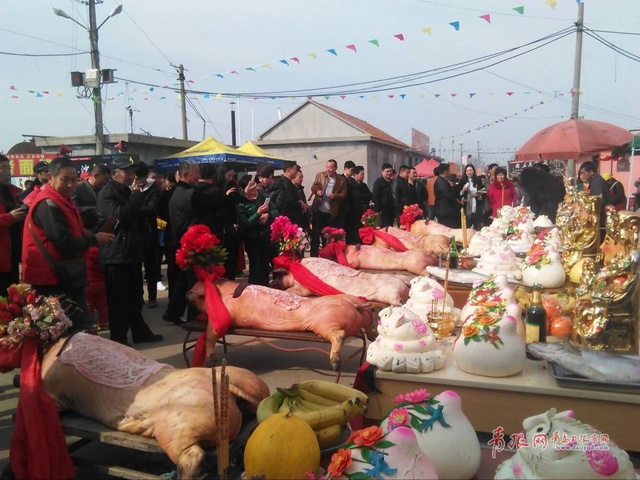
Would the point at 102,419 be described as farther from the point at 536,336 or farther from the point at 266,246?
the point at 266,246

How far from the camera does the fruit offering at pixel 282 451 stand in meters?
1.92

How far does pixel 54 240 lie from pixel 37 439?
4.51 ft

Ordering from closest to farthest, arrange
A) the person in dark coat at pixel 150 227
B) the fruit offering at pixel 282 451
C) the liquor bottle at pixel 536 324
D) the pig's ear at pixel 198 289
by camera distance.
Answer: the fruit offering at pixel 282 451, the liquor bottle at pixel 536 324, the pig's ear at pixel 198 289, the person in dark coat at pixel 150 227

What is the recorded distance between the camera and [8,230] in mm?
4750

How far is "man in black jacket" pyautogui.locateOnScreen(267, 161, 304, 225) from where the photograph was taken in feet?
21.9

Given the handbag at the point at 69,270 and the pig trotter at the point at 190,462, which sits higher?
the handbag at the point at 69,270

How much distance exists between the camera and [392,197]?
9406mm

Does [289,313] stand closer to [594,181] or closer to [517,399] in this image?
[517,399]

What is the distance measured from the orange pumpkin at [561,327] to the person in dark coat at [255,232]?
3.37 metres

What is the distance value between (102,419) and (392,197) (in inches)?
288

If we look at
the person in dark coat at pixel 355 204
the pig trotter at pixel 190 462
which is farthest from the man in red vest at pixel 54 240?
the person in dark coat at pixel 355 204

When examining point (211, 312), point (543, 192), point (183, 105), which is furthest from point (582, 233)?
point (183, 105)

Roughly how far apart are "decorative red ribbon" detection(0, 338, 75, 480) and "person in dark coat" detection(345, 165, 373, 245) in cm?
635

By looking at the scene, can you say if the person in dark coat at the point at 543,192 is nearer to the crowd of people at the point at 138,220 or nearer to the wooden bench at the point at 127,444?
the crowd of people at the point at 138,220
